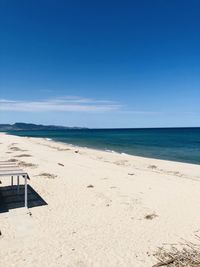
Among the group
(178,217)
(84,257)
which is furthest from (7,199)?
(178,217)

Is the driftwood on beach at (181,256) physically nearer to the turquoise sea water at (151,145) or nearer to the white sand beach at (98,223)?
the white sand beach at (98,223)

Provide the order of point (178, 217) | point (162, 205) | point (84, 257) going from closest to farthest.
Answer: point (84, 257)
point (178, 217)
point (162, 205)

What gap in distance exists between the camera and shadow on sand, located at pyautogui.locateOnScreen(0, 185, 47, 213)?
10.5 m

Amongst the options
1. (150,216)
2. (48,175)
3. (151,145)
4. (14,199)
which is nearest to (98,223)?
(150,216)

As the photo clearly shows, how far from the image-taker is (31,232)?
326 inches

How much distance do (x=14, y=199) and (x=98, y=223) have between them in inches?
171

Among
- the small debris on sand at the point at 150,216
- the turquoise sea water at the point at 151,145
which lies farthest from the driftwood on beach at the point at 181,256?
the turquoise sea water at the point at 151,145

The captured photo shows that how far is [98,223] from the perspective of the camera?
9320 mm

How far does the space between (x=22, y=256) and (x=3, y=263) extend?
20.6 inches

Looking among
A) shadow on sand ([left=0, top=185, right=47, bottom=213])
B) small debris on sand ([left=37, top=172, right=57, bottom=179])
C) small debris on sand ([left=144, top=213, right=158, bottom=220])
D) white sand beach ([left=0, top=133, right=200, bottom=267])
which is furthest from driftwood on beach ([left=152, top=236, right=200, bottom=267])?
small debris on sand ([left=37, top=172, right=57, bottom=179])

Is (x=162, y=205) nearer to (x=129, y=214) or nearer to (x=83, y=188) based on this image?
(x=129, y=214)

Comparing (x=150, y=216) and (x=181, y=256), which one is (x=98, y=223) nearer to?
(x=150, y=216)

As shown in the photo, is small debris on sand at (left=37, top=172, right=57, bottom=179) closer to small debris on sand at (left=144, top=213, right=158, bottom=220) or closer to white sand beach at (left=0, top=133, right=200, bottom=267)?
white sand beach at (left=0, top=133, right=200, bottom=267)

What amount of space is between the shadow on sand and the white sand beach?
0.31m
